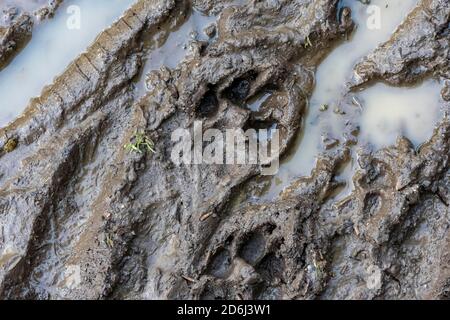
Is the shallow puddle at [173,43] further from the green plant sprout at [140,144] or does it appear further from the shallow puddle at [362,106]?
the shallow puddle at [362,106]

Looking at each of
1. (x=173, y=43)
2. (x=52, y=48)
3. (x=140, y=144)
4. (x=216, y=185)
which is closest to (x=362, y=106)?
(x=216, y=185)

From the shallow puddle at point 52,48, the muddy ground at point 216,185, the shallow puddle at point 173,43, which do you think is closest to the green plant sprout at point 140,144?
the muddy ground at point 216,185

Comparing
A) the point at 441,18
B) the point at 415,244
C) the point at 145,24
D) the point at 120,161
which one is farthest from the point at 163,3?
the point at 415,244

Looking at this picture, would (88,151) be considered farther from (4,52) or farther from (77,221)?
(4,52)

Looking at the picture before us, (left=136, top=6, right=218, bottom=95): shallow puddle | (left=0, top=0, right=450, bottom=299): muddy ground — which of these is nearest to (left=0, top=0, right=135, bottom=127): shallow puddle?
(left=0, top=0, right=450, bottom=299): muddy ground

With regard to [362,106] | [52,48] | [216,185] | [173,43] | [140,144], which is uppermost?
[52,48]

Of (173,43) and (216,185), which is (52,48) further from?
(216,185)

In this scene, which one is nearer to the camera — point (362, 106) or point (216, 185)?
point (216, 185)
